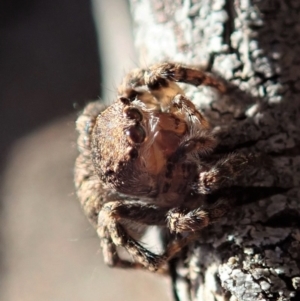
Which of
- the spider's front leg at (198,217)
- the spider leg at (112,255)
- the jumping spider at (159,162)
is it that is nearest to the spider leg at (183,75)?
the jumping spider at (159,162)

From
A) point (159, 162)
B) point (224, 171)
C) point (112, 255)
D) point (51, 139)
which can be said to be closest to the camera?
point (224, 171)

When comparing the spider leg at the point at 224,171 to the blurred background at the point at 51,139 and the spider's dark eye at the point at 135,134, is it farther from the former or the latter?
the blurred background at the point at 51,139

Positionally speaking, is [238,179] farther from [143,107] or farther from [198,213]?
[143,107]

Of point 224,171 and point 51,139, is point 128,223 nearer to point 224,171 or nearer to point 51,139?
point 224,171

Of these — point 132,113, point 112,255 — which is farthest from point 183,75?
point 112,255

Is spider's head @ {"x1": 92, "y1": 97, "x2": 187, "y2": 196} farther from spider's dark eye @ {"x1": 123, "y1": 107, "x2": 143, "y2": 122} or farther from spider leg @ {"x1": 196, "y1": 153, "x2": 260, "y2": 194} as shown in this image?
spider leg @ {"x1": 196, "y1": 153, "x2": 260, "y2": 194}

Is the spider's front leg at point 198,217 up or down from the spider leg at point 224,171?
down

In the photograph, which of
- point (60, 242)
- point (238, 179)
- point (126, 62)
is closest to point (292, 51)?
point (238, 179)
